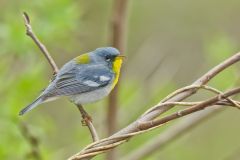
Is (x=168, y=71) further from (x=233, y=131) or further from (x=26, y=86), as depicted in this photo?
(x=233, y=131)

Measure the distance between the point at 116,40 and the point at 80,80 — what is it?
0.27 metres

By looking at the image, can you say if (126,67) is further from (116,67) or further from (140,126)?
(140,126)

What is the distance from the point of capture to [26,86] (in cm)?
362

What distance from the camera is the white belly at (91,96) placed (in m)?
3.14

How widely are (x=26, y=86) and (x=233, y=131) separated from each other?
2.91m

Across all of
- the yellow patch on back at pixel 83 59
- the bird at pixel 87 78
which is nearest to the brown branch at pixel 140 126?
the bird at pixel 87 78

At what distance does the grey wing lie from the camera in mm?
3152

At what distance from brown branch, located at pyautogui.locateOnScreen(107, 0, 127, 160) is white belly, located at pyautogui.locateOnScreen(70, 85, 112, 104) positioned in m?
0.25

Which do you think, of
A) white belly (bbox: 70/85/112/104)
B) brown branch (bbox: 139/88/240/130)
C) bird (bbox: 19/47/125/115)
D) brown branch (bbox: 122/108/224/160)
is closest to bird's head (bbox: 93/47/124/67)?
bird (bbox: 19/47/125/115)

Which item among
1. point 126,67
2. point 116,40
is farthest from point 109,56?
point 126,67

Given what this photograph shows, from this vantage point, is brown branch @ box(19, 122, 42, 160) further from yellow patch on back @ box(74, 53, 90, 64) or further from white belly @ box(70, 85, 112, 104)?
yellow patch on back @ box(74, 53, 90, 64)

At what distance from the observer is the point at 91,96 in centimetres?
323

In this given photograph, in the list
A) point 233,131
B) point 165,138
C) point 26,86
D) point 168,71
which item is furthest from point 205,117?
point 233,131

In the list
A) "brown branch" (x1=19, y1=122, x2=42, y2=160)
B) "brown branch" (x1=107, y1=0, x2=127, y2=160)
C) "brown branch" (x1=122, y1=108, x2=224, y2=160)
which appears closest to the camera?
"brown branch" (x1=19, y1=122, x2=42, y2=160)
